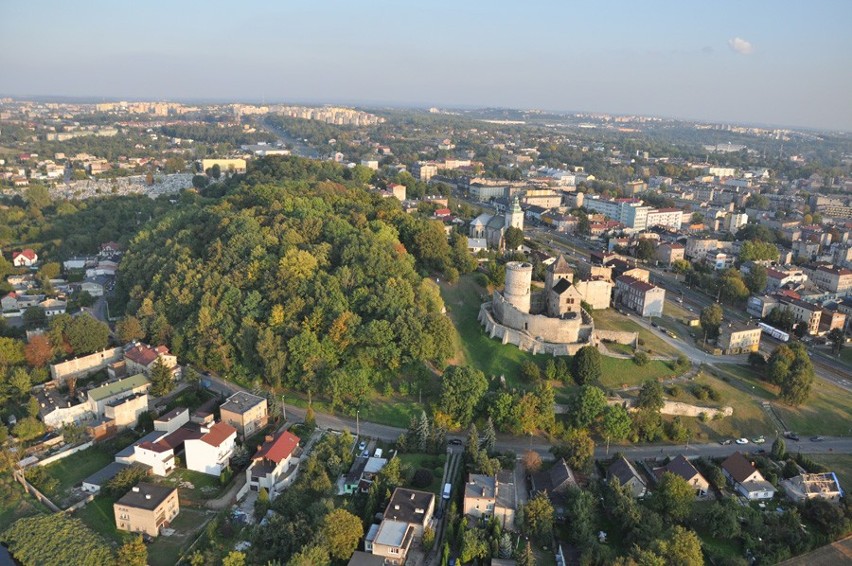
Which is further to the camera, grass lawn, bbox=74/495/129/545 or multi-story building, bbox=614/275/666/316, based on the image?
multi-story building, bbox=614/275/666/316

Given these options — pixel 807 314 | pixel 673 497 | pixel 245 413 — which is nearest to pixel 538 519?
pixel 673 497

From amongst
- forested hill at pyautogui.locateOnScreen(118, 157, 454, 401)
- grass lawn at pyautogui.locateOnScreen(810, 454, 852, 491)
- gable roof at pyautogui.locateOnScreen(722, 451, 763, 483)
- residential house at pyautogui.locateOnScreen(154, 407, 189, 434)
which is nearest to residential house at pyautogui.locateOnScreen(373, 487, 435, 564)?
forested hill at pyautogui.locateOnScreen(118, 157, 454, 401)

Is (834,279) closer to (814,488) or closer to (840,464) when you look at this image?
(840,464)

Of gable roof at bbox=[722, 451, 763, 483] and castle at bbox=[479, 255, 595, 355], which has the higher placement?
castle at bbox=[479, 255, 595, 355]

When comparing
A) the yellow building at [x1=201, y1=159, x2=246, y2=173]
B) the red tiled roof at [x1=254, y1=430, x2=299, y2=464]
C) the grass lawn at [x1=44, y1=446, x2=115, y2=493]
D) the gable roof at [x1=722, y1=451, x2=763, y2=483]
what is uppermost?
the yellow building at [x1=201, y1=159, x2=246, y2=173]

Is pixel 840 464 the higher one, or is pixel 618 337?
pixel 618 337

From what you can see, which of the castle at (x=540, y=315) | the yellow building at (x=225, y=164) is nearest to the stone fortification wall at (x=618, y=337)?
the castle at (x=540, y=315)

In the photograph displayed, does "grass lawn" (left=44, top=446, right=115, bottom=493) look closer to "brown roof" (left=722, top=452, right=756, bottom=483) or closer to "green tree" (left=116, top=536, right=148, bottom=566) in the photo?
"green tree" (left=116, top=536, right=148, bottom=566)
